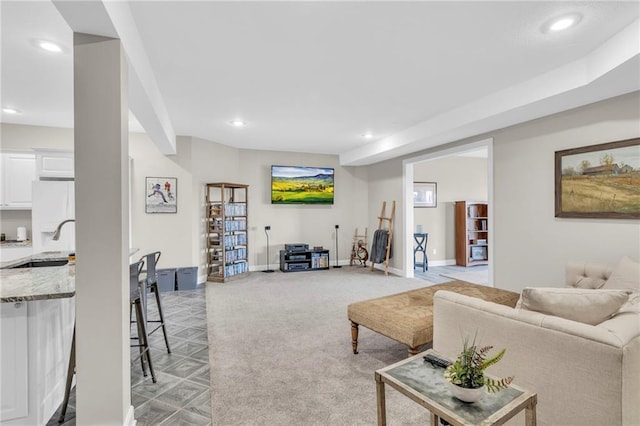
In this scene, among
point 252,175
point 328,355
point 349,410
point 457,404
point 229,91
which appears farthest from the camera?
point 252,175

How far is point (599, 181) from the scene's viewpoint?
3.40m

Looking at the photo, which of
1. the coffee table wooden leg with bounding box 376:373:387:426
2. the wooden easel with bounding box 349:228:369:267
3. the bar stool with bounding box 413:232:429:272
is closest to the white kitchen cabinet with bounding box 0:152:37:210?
the coffee table wooden leg with bounding box 376:373:387:426

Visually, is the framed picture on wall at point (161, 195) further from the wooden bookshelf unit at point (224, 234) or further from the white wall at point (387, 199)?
the wooden bookshelf unit at point (224, 234)

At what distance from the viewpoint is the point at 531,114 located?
381cm

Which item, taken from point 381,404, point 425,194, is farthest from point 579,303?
point 425,194

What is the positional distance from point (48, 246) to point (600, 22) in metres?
6.88

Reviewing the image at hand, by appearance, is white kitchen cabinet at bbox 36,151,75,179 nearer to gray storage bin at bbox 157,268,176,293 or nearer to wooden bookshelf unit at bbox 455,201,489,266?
gray storage bin at bbox 157,268,176,293

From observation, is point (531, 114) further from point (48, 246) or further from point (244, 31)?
point (48, 246)

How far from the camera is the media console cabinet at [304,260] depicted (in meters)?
7.11

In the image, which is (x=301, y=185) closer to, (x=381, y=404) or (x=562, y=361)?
(x=381, y=404)

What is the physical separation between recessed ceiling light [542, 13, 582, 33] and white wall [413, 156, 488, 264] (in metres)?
5.44

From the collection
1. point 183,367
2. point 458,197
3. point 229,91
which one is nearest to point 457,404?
point 183,367

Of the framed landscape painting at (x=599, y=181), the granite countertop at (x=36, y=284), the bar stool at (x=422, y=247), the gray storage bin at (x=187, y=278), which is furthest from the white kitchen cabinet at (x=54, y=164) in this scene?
the framed landscape painting at (x=599, y=181)

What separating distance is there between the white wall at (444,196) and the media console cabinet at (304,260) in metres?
2.48
